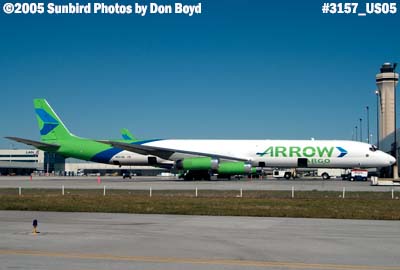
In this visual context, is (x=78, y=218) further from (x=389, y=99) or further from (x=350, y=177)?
(x=389, y=99)

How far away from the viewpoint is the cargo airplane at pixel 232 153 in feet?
182

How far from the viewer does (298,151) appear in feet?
183

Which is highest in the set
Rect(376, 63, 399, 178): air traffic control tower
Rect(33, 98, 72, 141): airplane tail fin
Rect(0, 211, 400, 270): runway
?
Rect(376, 63, 399, 178): air traffic control tower

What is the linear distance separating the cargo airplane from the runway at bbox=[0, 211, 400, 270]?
36.2 m

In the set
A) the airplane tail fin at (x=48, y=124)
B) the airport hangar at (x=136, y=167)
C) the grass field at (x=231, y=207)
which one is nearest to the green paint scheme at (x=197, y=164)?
the airplane tail fin at (x=48, y=124)

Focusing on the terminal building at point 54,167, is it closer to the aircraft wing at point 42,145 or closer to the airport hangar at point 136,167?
the airport hangar at point 136,167

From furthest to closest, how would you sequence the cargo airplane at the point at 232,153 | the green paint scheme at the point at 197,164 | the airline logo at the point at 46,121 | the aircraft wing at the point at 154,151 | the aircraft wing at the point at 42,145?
1. the airline logo at the point at 46,121
2. the cargo airplane at the point at 232,153
3. the aircraft wing at the point at 154,151
4. the aircraft wing at the point at 42,145
5. the green paint scheme at the point at 197,164

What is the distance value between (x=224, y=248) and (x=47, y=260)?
13.6ft

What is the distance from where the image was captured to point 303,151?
55938 millimetres

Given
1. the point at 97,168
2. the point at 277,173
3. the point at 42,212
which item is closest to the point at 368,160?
the point at 277,173

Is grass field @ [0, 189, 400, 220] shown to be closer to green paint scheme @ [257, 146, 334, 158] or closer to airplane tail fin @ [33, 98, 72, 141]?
green paint scheme @ [257, 146, 334, 158]

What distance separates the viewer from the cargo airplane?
55.6 metres

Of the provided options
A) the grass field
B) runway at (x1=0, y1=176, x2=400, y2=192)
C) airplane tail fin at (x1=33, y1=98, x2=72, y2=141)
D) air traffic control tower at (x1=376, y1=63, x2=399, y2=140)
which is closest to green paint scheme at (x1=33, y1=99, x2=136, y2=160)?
airplane tail fin at (x1=33, y1=98, x2=72, y2=141)

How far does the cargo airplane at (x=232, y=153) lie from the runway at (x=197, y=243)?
36.2 m
